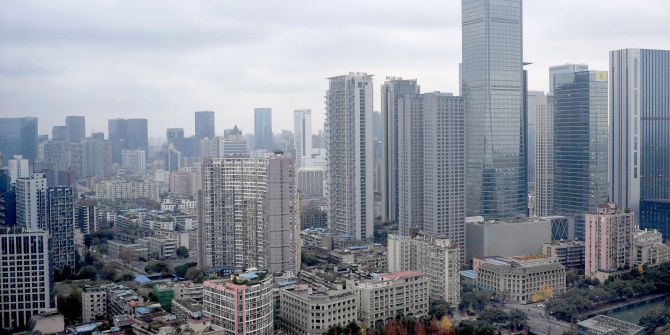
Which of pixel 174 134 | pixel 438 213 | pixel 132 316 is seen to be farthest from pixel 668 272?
pixel 174 134

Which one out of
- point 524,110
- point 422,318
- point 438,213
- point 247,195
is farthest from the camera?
point 524,110

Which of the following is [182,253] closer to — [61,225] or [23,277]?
[61,225]

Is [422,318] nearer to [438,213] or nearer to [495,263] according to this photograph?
[495,263]

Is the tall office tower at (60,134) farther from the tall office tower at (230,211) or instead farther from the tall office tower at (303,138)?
the tall office tower at (303,138)

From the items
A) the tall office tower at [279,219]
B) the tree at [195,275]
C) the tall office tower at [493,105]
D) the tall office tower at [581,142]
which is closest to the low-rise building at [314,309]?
the tall office tower at [279,219]

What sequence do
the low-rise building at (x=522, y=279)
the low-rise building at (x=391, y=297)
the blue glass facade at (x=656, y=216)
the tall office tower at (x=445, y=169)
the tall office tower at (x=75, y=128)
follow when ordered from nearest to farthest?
the low-rise building at (x=391, y=297), the tall office tower at (x=75, y=128), the low-rise building at (x=522, y=279), the tall office tower at (x=445, y=169), the blue glass facade at (x=656, y=216)

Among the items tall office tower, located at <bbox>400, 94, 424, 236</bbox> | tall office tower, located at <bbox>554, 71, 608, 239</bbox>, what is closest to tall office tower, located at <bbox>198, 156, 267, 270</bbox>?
tall office tower, located at <bbox>400, 94, 424, 236</bbox>

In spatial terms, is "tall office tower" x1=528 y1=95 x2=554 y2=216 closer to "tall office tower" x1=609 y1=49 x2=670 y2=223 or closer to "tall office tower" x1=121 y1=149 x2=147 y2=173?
"tall office tower" x1=609 y1=49 x2=670 y2=223
